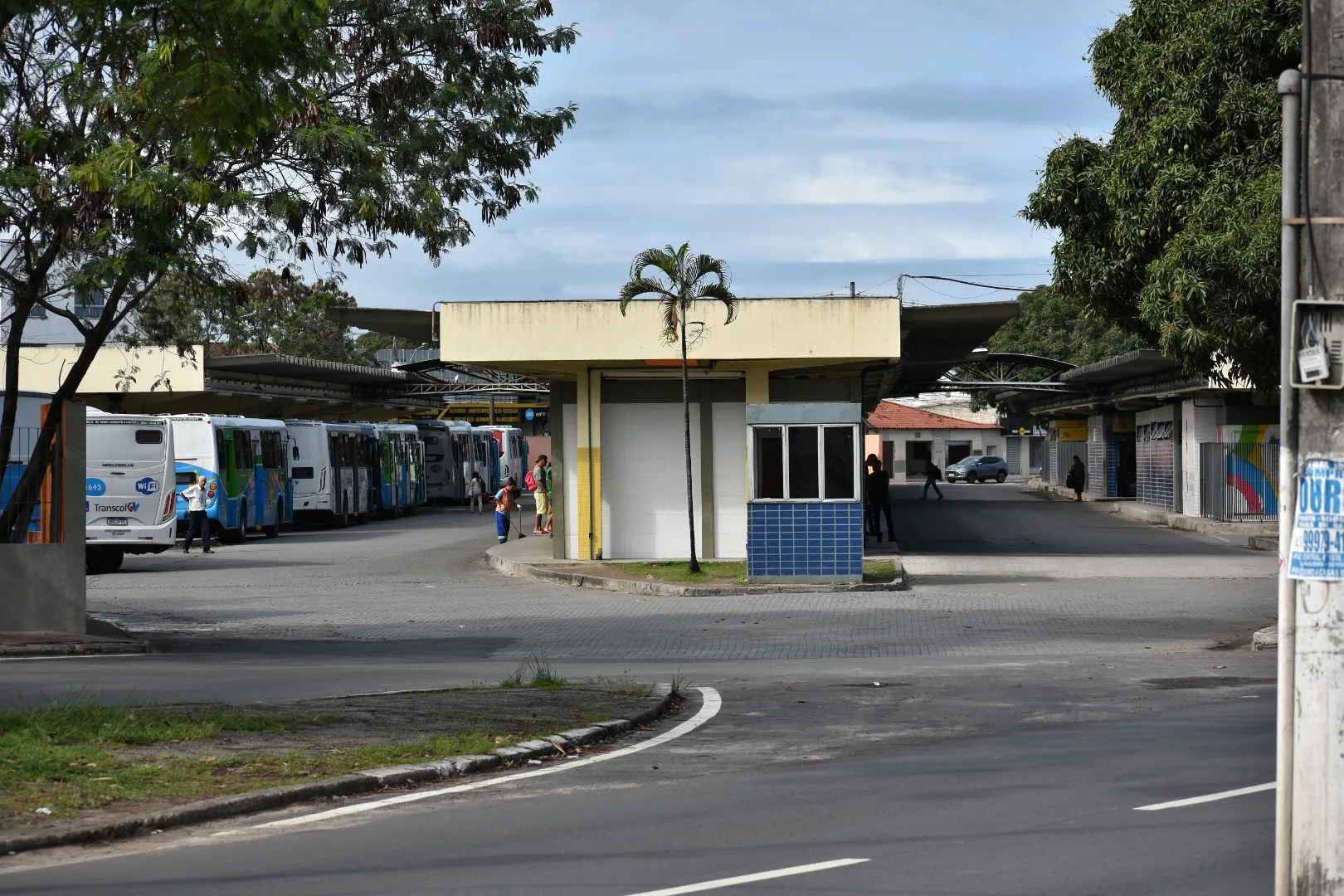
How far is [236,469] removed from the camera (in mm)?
38812

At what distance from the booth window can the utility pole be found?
19.0 m

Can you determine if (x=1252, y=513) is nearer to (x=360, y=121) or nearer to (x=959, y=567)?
(x=959, y=567)

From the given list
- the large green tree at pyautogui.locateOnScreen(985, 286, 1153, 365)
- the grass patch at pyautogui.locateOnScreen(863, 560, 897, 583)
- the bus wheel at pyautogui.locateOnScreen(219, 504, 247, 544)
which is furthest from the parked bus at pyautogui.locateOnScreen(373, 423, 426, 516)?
the large green tree at pyautogui.locateOnScreen(985, 286, 1153, 365)

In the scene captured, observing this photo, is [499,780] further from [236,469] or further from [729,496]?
[236,469]

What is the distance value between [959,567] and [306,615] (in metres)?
11.8

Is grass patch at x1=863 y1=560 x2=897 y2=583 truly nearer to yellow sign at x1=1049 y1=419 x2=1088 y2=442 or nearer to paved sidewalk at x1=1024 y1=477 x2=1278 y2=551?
paved sidewalk at x1=1024 y1=477 x2=1278 y2=551

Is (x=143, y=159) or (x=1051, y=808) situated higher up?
(x=143, y=159)

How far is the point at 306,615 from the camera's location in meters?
21.7

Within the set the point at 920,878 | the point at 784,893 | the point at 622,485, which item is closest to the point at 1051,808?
the point at 920,878

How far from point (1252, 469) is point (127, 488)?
26465 millimetres

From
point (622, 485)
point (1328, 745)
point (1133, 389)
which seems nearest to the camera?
point (1328, 745)

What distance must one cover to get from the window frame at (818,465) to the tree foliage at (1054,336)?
6087 cm

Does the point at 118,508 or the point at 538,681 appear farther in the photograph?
the point at 118,508

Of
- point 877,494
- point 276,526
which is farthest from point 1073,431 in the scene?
point 276,526
